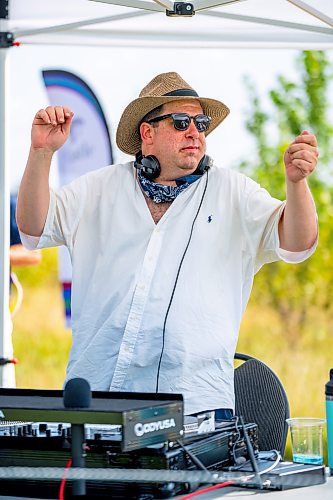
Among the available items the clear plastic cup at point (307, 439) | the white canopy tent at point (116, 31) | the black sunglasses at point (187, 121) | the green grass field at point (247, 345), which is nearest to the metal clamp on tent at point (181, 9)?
the black sunglasses at point (187, 121)

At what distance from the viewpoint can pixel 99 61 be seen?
13461 mm

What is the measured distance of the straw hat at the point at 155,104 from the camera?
11.9 feet

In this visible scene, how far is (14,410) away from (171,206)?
124cm

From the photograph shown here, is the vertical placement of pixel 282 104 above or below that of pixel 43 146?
above

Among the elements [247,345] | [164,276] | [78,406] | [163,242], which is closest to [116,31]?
[163,242]

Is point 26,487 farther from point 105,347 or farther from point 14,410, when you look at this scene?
point 105,347

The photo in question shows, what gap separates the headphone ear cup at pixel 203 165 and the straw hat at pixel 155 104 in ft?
0.73

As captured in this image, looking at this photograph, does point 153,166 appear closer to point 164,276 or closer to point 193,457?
point 164,276

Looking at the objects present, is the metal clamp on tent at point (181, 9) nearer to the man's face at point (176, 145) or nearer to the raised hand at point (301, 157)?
the man's face at point (176, 145)

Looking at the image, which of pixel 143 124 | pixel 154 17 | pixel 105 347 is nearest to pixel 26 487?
pixel 105 347

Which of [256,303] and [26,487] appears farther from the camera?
[256,303]

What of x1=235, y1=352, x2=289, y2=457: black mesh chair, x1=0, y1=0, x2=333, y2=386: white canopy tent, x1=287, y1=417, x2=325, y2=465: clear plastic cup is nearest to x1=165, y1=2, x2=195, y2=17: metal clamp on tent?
x1=0, y1=0, x2=333, y2=386: white canopy tent

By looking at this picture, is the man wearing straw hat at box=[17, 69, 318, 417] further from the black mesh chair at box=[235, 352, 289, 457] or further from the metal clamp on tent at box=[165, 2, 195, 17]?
the black mesh chair at box=[235, 352, 289, 457]

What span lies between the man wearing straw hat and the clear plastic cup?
301 millimetres
